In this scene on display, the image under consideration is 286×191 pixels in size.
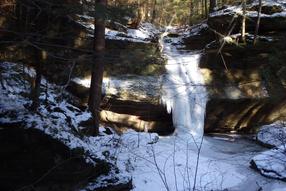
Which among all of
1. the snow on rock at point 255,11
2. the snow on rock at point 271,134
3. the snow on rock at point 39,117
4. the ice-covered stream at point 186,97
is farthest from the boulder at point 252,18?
the snow on rock at point 39,117

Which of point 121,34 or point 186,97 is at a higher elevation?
point 121,34

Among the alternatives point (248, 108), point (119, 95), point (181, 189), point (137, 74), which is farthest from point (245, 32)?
point (181, 189)

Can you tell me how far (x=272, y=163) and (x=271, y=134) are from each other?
3009mm

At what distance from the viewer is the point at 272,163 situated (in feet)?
26.7

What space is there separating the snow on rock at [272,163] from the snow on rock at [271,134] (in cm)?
195

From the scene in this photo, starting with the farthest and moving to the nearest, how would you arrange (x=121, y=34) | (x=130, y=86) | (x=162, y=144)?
(x=121, y=34), (x=130, y=86), (x=162, y=144)

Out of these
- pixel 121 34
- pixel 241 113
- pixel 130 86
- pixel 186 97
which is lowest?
pixel 241 113

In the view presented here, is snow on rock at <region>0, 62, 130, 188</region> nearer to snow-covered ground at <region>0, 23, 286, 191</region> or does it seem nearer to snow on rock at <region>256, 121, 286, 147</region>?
snow-covered ground at <region>0, 23, 286, 191</region>

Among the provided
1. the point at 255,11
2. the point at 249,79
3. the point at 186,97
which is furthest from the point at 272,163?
the point at 255,11

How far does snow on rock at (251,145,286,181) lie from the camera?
306 inches

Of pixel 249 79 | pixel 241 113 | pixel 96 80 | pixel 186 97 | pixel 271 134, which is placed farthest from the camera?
pixel 249 79

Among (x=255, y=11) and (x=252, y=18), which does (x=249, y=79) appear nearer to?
(x=252, y=18)

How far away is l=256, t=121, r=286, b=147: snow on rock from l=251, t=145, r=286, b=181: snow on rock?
195 cm

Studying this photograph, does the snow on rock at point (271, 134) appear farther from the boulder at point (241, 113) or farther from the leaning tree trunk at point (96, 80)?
the leaning tree trunk at point (96, 80)
